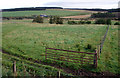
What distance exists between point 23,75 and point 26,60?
3.66 metres

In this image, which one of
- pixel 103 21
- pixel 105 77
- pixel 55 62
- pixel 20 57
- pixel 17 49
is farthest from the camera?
pixel 103 21

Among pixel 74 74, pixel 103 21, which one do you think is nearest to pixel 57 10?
pixel 103 21

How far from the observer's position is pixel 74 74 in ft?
29.7

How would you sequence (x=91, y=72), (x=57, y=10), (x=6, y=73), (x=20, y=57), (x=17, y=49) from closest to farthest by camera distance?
(x=6, y=73)
(x=91, y=72)
(x=20, y=57)
(x=17, y=49)
(x=57, y=10)

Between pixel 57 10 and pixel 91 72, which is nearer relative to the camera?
pixel 91 72

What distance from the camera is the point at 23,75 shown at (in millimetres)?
7941

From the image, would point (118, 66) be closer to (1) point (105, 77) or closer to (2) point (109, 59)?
(2) point (109, 59)

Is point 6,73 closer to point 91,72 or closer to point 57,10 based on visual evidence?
point 91,72

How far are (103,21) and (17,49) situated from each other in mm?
39314

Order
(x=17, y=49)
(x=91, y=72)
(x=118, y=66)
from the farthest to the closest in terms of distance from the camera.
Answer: (x=17, y=49) → (x=118, y=66) → (x=91, y=72)

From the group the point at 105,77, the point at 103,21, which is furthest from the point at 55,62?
the point at 103,21

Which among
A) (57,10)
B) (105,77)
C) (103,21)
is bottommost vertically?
(105,77)

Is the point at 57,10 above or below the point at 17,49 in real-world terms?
above

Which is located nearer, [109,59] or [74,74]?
[74,74]
